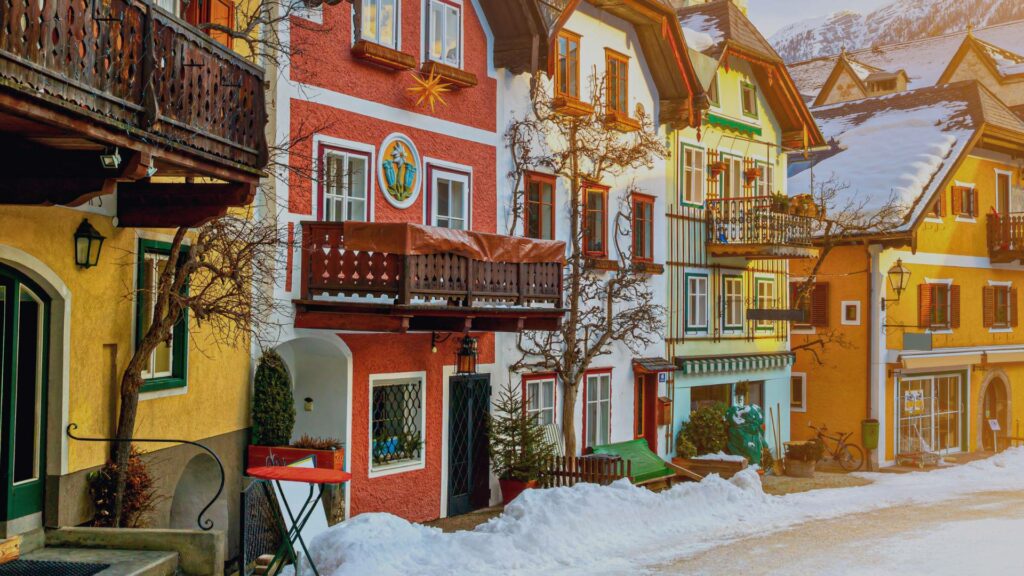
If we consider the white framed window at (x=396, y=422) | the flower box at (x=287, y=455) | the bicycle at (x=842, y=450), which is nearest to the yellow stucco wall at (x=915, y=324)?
the bicycle at (x=842, y=450)

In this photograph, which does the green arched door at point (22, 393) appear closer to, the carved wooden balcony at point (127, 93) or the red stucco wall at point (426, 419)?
the carved wooden balcony at point (127, 93)

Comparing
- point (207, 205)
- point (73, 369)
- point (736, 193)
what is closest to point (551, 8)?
point (736, 193)

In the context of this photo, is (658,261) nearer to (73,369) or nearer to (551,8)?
(551,8)

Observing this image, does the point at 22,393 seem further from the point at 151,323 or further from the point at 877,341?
the point at 877,341

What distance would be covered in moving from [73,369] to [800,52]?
144 metres

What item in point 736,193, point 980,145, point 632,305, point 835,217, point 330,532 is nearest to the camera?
point 330,532

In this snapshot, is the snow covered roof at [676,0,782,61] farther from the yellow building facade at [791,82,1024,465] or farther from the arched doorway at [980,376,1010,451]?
the arched doorway at [980,376,1010,451]

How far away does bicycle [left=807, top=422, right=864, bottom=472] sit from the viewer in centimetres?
2797

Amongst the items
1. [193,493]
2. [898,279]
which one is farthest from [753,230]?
[193,493]

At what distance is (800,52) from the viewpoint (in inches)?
5694

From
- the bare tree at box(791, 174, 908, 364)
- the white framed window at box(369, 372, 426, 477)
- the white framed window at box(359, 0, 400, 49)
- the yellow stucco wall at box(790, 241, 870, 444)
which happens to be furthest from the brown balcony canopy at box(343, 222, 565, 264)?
the yellow stucco wall at box(790, 241, 870, 444)

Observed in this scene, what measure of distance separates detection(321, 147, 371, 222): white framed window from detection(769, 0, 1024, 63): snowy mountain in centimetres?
12171

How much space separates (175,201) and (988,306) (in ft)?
93.6

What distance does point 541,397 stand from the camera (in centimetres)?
2073
